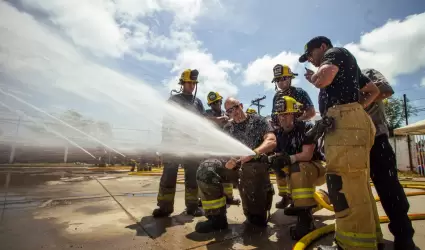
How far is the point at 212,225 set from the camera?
2.78 metres

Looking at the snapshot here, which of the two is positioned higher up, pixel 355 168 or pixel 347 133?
pixel 347 133

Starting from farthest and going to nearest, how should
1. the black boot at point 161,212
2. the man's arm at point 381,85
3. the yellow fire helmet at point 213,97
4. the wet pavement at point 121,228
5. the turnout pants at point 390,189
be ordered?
1. the yellow fire helmet at point 213,97
2. the black boot at point 161,212
3. the man's arm at point 381,85
4. the wet pavement at point 121,228
5. the turnout pants at point 390,189

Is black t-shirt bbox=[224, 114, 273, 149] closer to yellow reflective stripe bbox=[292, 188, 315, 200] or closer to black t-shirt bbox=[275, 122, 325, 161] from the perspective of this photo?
black t-shirt bbox=[275, 122, 325, 161]

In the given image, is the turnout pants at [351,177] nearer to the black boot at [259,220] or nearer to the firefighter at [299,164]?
the firefighter at [299,164]

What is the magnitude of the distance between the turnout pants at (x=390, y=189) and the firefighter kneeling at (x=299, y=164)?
0.62 m

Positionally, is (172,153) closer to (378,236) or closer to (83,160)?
(378,236)

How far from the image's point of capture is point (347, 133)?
1982 millimetres

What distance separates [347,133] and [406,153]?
19.8m

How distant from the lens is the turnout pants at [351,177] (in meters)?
1.86

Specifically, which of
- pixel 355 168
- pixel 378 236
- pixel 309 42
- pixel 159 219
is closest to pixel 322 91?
pixel 309 42

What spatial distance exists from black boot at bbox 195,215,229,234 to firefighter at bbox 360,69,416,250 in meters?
1.68

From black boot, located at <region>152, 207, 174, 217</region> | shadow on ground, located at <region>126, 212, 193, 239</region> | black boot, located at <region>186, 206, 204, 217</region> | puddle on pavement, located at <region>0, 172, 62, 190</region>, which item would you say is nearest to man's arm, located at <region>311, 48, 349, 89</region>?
shadow on ground, located at <region>126, 212, 193, 239</region>

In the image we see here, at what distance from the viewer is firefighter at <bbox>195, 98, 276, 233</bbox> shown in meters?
2.81

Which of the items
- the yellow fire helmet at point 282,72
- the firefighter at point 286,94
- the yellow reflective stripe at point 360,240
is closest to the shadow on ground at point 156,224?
the firefighter at point 286,94
